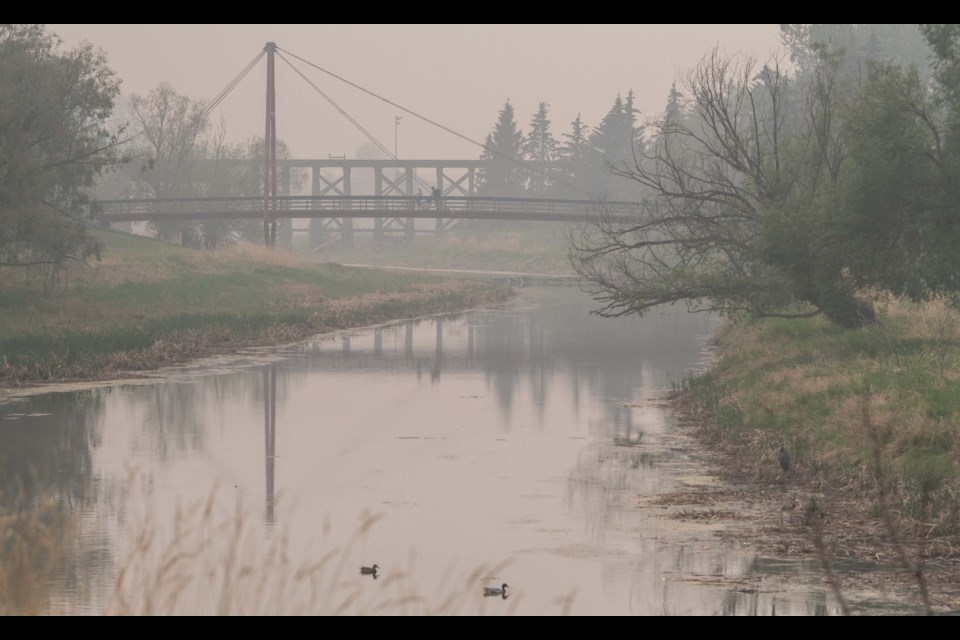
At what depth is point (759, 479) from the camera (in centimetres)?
2009

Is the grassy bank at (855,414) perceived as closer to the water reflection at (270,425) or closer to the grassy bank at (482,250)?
the water reflection at (270,425)

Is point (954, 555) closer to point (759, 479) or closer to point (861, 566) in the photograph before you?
point (861, 566)

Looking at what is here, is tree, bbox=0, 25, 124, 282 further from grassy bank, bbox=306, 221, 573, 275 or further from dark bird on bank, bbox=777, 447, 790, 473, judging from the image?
grassy bank, bbox=306, 221, 573, 275

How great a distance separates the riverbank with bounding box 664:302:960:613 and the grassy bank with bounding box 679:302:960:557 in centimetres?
3

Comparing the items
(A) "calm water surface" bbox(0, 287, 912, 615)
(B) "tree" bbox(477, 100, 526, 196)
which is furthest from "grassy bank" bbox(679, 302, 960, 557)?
(B) "tree" bbox(477, 100, 526, 196)

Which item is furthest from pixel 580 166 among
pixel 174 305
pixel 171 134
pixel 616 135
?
pixel 174 305

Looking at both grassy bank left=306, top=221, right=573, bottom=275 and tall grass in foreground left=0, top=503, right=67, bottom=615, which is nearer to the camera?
tall grass in foreground left=0, top=503, right=67, bottom=615

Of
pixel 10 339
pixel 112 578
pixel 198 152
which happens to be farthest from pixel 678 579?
pixel 198 152

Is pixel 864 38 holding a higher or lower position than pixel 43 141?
higher

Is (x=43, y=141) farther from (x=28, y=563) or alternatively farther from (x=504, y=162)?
(x=504, y=162)

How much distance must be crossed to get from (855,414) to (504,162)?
372ft

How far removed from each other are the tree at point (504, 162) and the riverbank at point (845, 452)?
102 m

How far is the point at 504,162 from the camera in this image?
436 feet

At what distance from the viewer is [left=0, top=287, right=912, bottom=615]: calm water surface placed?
13523 millimetres
